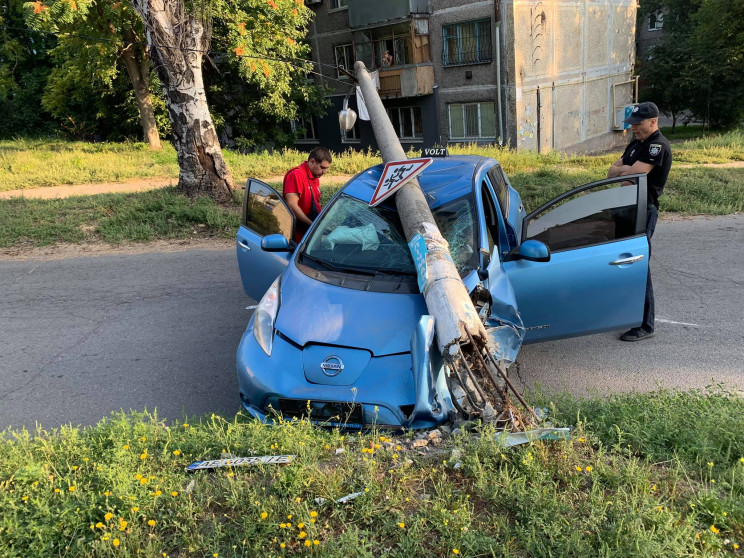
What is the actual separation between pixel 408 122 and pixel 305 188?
2450cm

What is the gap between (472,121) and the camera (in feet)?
89.4

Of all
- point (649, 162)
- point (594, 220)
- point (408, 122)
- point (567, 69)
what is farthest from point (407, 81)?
point (594, 220)

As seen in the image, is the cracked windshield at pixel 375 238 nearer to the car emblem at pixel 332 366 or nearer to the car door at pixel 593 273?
the car door at pixel 593 273

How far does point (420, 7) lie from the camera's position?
26.2m

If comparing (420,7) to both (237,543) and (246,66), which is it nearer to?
(246,66)

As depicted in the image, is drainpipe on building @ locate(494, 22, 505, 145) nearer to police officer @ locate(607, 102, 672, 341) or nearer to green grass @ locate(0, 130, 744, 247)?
green grass @ locate(0, 130, 744, 247)

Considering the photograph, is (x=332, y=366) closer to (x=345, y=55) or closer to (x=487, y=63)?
(x=487, y=63)

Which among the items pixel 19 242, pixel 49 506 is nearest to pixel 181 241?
pixel 19 242

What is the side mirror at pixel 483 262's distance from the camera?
14.1ft

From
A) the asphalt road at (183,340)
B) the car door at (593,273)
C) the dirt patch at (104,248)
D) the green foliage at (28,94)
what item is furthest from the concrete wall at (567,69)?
the green foliage at (28,94)

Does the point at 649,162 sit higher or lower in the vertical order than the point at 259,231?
higher

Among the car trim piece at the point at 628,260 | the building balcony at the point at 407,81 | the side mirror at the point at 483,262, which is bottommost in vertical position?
the car trim piece at the point at 628,260

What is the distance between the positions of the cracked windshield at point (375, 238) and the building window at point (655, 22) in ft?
169

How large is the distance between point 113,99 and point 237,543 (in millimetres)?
28952
